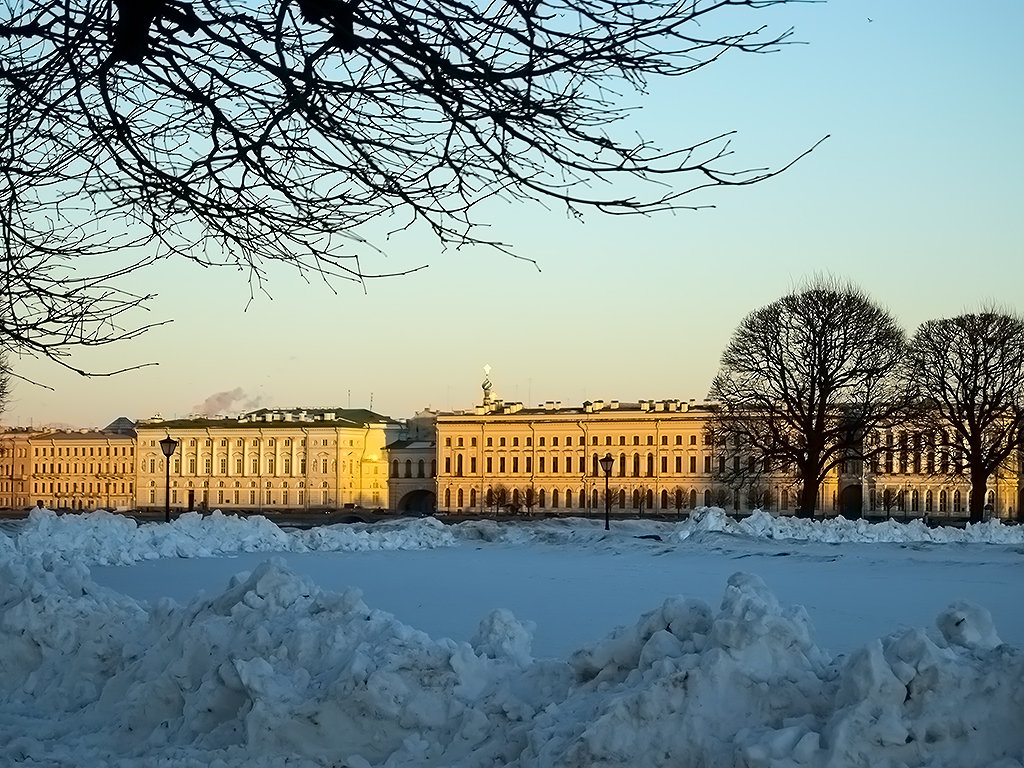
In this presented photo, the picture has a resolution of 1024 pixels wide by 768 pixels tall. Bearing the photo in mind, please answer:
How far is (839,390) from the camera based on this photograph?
40.7 metres

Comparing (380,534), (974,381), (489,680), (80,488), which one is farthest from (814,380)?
(80,488)

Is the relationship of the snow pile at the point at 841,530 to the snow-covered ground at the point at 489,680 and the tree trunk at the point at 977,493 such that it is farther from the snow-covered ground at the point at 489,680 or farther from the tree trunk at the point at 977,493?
the snow-covered ground at the point at 489,680

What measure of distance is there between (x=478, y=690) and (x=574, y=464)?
96.4 metres

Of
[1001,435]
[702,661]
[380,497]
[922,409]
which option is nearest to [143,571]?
[702,661]

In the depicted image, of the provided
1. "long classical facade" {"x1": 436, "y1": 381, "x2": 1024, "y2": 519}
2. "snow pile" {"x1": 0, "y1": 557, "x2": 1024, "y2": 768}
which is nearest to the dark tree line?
"snow pile" {"x1": 0, "y1": 557, "x2": 1024, "y2": 768}

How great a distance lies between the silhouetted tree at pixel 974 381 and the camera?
1718 inches

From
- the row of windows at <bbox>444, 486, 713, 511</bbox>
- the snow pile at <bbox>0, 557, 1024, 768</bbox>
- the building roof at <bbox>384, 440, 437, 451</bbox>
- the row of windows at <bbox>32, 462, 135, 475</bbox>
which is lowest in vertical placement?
the row of windows at <bbox>444, 486, 713, 511</bbox>

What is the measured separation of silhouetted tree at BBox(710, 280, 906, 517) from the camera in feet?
131

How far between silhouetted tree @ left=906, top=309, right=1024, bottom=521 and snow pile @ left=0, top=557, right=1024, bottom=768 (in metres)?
37.6

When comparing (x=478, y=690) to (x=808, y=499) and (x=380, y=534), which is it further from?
(x=808, y=499)

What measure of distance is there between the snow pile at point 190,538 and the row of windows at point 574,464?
220 ft

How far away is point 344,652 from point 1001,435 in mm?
39638

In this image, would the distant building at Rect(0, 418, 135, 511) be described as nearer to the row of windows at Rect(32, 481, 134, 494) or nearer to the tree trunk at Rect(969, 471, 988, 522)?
the row of windows at Rect(32, 481, 134, 494)

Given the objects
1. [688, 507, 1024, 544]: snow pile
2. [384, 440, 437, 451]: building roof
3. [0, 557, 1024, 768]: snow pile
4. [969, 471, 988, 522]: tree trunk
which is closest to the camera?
[0, 557, 1024, 768]: snow pile
